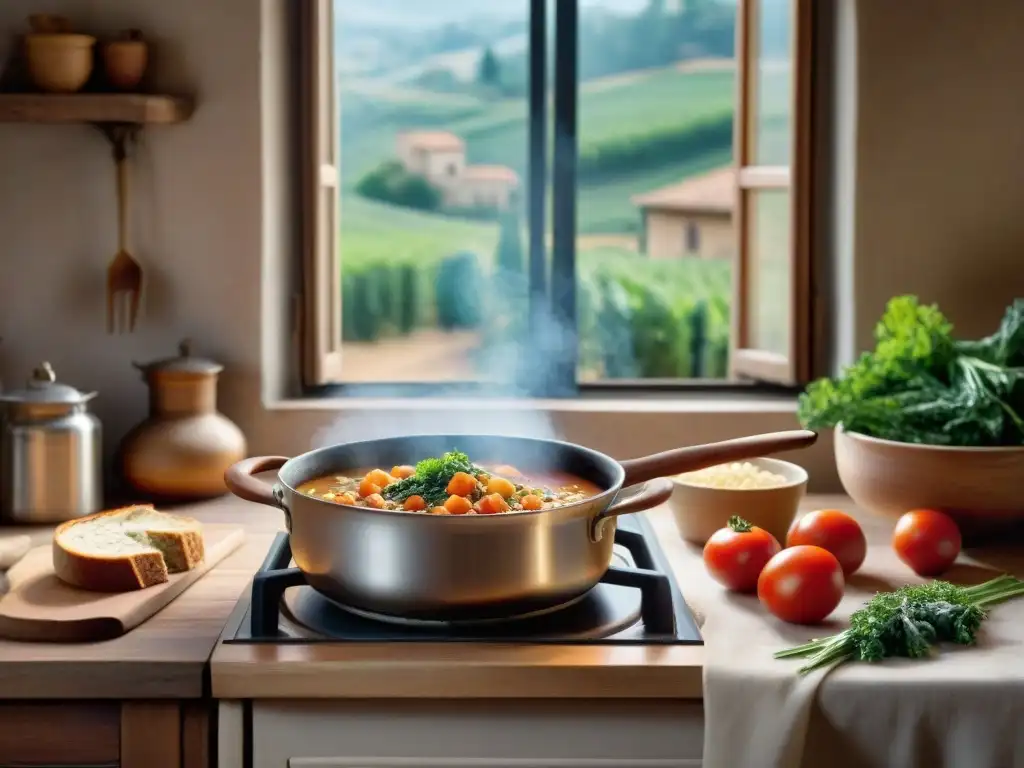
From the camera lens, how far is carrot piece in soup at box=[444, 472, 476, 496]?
156 centimetres

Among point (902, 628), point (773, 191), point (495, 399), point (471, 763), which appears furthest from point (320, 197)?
point (902, 628)

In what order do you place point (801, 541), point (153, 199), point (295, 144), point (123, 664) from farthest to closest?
point (295, 144) < point (153, 199) < point (801, 541) < point (123, 664)

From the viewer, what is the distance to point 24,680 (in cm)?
150

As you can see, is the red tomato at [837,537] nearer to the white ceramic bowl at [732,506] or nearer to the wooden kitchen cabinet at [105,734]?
the white ceramic bowl at [732,506]

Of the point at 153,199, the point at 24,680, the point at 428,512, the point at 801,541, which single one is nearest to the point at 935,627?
the point at 801,541

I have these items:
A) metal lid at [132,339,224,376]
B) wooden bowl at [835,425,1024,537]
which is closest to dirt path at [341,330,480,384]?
metal lid at [132,339,224,376]

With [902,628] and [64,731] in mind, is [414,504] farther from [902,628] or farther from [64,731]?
[902,628]

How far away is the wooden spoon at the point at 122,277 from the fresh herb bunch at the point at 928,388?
119cm

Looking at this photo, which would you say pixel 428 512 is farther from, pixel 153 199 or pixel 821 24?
pixel 821 24

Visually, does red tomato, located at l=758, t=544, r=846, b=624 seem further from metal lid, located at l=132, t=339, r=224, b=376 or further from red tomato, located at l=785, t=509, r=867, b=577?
metal lid, located at l=132, t=339, r=224, b=376

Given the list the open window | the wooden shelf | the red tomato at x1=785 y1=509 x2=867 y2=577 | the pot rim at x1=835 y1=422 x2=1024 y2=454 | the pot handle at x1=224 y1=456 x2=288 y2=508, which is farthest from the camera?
the open window

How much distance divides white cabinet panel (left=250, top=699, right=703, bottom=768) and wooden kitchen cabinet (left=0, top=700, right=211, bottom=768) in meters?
0.08

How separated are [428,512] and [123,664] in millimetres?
391

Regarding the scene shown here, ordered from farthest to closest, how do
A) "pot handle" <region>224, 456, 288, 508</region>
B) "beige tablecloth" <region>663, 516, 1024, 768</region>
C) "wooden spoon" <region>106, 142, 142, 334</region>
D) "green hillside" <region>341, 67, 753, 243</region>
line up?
1. "green hillside" <region>341, 67, 753, 243</region>
2. "wooden spoon" <region>106, 142, 142, 334</region>
3. "pot handle" <region>224, 456, 288, 508</region>
4. "beige tablecloth" <region>663, 516, 1024, 768</region>
